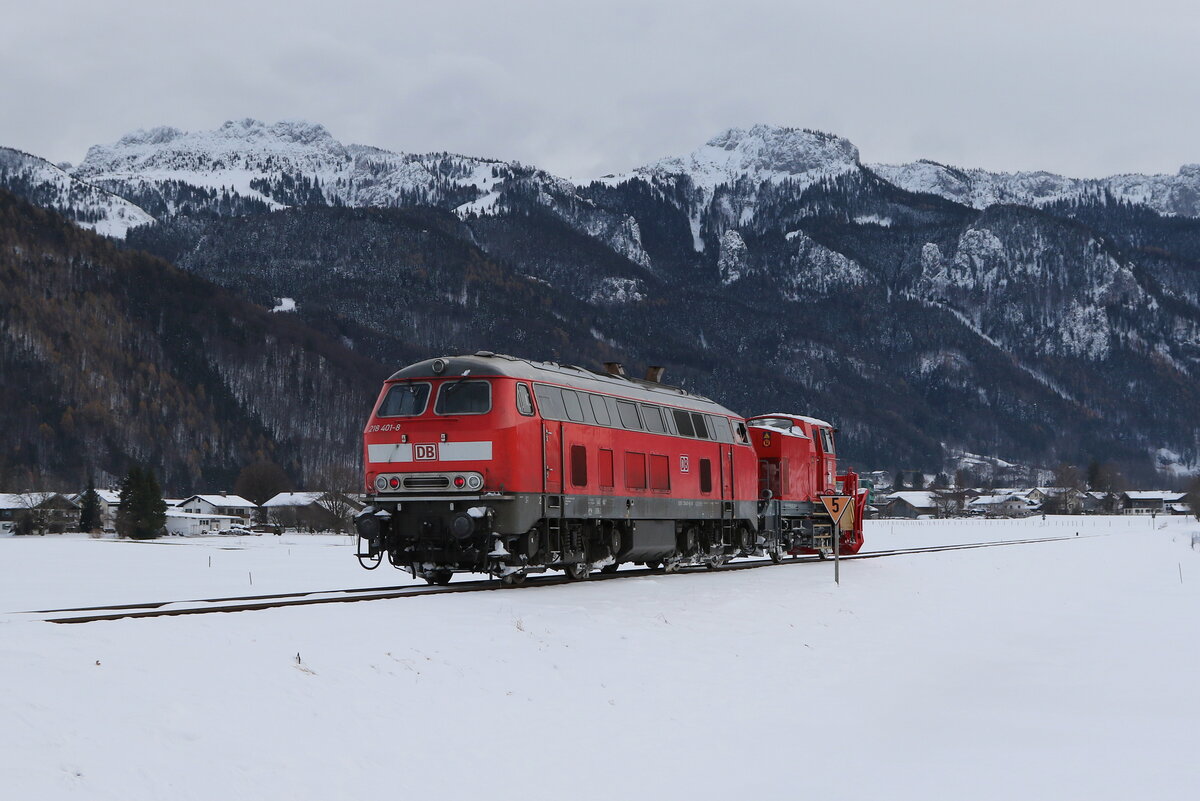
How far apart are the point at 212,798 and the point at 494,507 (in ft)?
40.8

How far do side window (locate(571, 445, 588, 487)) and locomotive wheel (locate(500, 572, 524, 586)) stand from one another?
232 centimetres

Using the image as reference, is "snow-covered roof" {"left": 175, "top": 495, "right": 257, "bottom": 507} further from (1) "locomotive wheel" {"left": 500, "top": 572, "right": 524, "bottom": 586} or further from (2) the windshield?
(1) "locomotive wheel" {"left": 500, "top": 572, "right": 524, "bottom": 586}

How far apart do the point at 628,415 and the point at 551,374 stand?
3.31 metres

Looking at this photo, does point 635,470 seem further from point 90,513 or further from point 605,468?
point 90,513

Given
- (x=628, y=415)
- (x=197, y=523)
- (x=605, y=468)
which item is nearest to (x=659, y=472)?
(x=628, y=415)

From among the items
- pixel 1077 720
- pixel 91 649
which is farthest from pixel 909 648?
pixel 91 649

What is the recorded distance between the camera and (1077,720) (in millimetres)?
17250

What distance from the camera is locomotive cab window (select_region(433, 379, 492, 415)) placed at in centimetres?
2300

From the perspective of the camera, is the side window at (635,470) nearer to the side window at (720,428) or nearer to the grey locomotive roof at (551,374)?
the grey locomotive roof at (551,374)

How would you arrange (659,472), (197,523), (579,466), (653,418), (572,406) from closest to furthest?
(579,466)
(572,406)
(659,472)
(653,418)
(197,523)

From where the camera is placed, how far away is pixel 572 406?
82.7 ft

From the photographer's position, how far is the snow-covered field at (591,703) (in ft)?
35.7

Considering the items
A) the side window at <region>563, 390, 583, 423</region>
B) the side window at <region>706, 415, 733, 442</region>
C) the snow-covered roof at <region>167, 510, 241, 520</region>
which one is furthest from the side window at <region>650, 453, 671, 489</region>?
the snow-covered roof at <region>167, 510, 241, 520</region>

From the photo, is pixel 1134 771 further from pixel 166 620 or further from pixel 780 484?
pixel 780 484
